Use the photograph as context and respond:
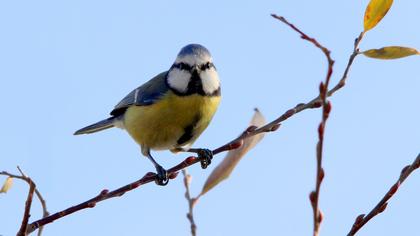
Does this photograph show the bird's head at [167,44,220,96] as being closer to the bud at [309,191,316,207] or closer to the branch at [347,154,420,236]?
the branch at [347,154,420,236]

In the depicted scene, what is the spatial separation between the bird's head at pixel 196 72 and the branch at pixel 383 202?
233 cm

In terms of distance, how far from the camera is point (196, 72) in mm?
3576

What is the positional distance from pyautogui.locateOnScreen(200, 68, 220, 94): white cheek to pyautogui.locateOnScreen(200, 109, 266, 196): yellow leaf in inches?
63.5

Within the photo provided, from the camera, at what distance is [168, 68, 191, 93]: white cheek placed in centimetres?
361

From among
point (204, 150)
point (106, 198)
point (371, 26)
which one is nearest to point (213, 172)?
point (106, 198)

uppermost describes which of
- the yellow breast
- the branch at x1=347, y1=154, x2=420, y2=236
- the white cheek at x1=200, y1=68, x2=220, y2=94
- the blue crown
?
the branch at x1=347, y1=154, x2=420, y2=236

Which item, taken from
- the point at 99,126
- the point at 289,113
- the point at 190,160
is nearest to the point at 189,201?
the point at 190,160

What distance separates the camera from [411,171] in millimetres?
1245

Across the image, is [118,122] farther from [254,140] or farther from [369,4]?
[369,4]

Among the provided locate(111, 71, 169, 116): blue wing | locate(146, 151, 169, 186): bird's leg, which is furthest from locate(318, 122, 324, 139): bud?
locate(111, 71, 169, 116): blue wing

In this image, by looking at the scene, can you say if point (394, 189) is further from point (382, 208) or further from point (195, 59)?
point (195, 59)

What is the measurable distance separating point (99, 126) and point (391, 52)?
Result: 3345 mm

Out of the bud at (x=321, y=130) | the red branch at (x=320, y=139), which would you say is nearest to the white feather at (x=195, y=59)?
the red branch at (x=320, y=139)

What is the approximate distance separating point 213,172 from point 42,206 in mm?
562
